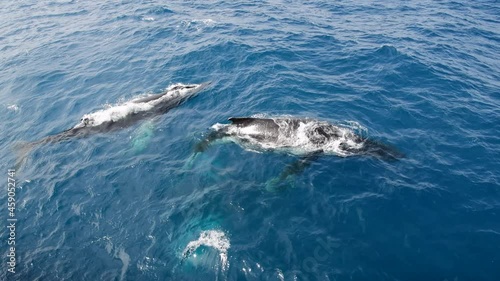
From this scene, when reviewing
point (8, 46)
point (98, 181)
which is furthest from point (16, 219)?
point (8, 46)

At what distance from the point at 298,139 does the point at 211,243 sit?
10700 millimetres

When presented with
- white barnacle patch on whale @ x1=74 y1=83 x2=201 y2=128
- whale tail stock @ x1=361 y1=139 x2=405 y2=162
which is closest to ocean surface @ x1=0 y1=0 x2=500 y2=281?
whale tail stock @ x1=361 y1=139 x2=405 y2=162

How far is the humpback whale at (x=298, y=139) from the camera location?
83.1 feet

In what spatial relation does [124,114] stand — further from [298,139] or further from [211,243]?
[211,243]

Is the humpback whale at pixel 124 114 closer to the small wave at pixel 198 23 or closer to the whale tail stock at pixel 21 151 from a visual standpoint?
the whale tail stock at pixel 21 151

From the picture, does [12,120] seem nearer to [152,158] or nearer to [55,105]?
[55,105]

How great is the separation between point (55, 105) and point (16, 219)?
1576 cm

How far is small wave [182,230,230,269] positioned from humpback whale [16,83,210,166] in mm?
15098

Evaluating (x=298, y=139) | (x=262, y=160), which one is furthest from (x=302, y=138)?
(x=262, y=160)

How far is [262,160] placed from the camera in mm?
25484

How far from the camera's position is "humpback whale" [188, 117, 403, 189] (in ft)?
83.1

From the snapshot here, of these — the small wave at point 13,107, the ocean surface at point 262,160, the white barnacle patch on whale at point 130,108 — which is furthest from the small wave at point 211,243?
the small wave at point 13,107

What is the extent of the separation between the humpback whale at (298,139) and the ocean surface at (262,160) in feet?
2.66

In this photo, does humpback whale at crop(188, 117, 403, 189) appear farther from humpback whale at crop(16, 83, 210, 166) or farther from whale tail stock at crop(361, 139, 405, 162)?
humpback whale at crop(16, 83, 210, 166)
